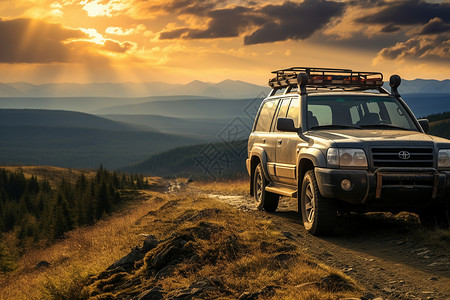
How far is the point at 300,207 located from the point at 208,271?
3.17m

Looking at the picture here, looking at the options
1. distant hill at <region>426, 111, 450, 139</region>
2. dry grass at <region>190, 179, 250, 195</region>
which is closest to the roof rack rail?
dry grass at <region>190, 179, 250, 195</region>

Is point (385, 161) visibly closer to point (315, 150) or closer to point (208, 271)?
point (315, 150)

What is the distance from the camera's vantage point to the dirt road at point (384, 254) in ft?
19.9

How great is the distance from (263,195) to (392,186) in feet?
15.0

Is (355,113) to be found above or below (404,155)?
above

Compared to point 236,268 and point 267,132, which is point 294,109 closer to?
point 267,132

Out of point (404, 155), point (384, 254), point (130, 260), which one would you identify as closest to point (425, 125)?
point (404, 155)

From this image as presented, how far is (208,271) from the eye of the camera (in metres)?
7.09

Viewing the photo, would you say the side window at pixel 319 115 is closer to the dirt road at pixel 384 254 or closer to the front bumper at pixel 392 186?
the front bumper at pixel 392 186

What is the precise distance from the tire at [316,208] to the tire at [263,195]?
8.91 ft

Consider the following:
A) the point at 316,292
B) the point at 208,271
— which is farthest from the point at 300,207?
the point at 316,292

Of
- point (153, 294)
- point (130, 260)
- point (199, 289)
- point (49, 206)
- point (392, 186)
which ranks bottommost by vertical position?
point (49, 206)

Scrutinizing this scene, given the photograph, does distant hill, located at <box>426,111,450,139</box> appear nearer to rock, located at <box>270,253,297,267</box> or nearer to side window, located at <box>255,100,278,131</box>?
side window, located at <box>255,100,278,131</box>

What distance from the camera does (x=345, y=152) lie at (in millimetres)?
7938
